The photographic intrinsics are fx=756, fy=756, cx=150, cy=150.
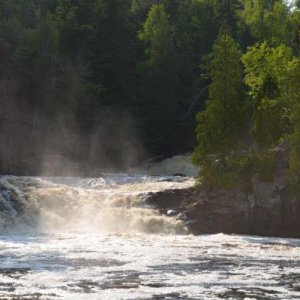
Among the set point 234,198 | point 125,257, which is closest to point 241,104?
point 234,198

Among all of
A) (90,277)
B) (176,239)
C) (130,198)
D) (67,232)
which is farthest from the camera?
(130,198)

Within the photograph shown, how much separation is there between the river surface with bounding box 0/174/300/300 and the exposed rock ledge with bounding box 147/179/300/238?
3.34 ft

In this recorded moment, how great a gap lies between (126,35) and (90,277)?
59.3 m

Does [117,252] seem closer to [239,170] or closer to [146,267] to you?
[146,267]

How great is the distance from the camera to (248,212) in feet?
130

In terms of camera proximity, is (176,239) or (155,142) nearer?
(176,239)

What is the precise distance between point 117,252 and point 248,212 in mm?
11211

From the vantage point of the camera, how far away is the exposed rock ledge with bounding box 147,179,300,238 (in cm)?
3931

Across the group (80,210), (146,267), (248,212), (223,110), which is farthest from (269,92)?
(146,267)

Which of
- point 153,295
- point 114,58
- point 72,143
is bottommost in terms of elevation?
point 153,295

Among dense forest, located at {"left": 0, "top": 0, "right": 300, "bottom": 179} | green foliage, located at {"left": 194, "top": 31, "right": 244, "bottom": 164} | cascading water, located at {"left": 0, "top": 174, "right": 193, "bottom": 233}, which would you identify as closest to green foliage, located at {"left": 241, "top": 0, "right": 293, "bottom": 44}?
dense forest, located at {"left": 0, "top": 0, "right": 300, "bottom": 179}

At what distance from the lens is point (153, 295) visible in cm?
2153

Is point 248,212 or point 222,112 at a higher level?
point 222,112

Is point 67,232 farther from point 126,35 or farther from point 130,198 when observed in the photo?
point 126,35
